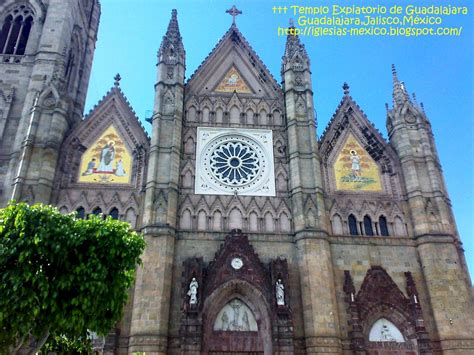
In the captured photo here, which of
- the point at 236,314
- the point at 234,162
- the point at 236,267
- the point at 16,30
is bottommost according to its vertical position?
the point at 236,314

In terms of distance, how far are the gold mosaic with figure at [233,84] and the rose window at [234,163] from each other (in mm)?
4495

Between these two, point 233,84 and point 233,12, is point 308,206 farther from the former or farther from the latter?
point 233,12

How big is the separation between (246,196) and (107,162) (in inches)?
352

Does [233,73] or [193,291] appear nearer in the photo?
[193,291]

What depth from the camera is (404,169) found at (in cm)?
2748

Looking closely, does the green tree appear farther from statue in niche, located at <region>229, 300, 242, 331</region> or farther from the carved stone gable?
statue in niche, located at <region>229, 300, 242, 331</region>

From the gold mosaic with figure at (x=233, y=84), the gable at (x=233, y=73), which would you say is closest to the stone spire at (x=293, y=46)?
Result: the gable at (x=233, y=73)

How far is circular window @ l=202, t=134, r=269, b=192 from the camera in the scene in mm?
26766

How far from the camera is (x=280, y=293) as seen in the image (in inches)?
883

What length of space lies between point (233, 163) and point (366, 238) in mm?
9262

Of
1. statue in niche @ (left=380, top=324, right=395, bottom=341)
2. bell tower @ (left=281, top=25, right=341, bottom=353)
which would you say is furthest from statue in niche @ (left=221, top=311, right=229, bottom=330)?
statue in niche @ (left=380, top=324, right=395, bottom=341)

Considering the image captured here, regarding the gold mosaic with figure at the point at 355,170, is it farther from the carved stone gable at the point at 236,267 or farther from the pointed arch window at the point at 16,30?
the pointed arch window at the point at 16,30

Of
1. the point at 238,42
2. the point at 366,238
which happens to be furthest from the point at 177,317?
the point at 238,42

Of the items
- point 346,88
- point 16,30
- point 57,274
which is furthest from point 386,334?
point 16,30
